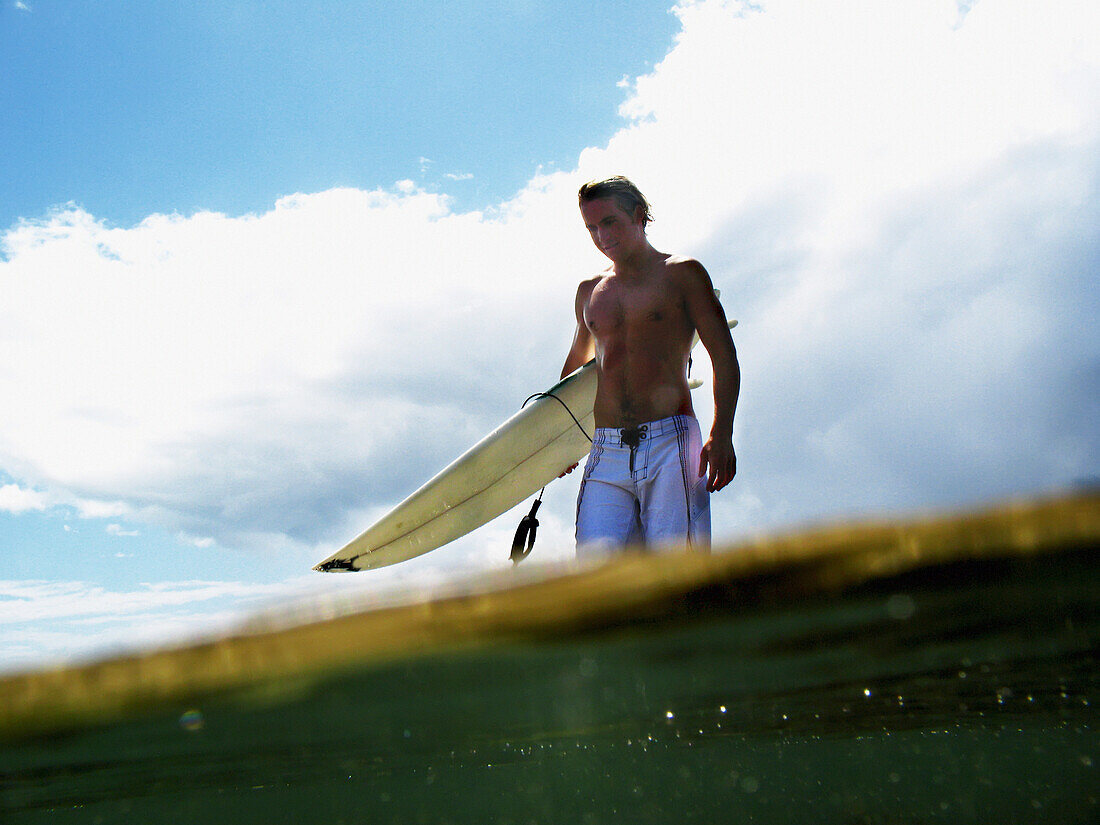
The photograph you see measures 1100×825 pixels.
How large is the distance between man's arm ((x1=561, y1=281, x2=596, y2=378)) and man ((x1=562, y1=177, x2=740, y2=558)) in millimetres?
279

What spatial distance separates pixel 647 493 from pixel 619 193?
188 cm

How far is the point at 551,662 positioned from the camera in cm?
325

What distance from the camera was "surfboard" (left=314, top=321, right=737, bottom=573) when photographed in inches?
272

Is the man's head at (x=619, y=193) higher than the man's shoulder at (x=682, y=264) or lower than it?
higher

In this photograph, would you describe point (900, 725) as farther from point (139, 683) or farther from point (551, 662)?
point (139, 683)

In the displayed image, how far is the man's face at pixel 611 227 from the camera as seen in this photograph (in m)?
4.56

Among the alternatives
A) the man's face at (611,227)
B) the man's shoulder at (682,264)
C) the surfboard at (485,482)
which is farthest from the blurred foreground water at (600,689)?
the man's face at (611,227)

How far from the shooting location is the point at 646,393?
14.3ft

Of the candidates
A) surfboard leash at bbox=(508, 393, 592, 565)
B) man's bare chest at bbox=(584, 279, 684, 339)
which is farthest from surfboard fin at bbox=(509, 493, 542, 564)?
man's bare chest at bbox=(584, 279, 684, 339)

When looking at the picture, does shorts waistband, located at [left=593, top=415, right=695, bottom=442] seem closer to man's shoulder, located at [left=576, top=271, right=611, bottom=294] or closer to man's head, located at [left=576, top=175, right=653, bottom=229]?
man's shoulder, located at [left=576, top=271, right=611, bottom=294]

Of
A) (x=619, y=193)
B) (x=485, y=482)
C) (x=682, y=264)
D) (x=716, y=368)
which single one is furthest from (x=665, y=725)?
(x=619, y=193)

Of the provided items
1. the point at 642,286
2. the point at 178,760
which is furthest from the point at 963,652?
the point at 178,760

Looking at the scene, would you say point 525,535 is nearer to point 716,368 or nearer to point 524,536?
point 524,536

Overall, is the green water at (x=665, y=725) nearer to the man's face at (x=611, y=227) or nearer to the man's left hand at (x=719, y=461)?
the man's left hand at (x=719, y=461)
